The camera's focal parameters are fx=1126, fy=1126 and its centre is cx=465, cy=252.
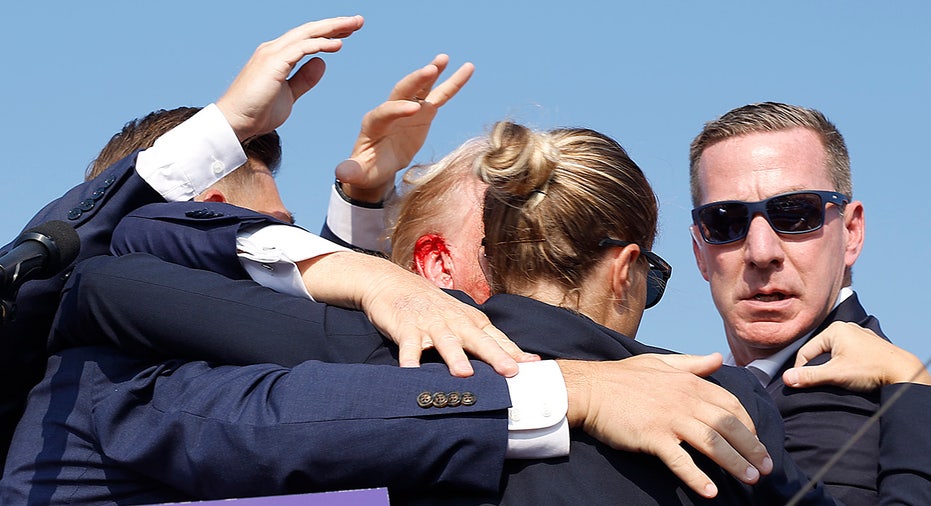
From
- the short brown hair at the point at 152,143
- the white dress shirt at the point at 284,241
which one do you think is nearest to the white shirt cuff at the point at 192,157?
the white dress shirt at the point at 284,241

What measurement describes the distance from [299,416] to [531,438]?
0.47 meters

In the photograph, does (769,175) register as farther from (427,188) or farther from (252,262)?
(252,262)

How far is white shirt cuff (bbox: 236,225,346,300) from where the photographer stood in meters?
2.84

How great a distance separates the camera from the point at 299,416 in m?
2.28

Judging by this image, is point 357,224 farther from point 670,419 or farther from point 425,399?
point 670,419

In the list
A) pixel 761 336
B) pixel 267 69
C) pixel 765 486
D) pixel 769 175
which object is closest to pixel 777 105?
pixel 769 175

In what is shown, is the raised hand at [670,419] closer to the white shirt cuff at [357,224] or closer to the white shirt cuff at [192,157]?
the white shirt cuff at [192,157]

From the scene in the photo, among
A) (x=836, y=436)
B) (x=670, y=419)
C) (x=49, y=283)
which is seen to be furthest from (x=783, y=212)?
(x=49, y=283)

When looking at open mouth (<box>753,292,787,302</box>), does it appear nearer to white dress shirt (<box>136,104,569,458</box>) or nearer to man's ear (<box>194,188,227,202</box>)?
white dress shirt (<box>136,104,569,458</box>)

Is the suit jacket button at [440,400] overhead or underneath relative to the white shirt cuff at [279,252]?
underneath

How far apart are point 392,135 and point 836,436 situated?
83.1 inches

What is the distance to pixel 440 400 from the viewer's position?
7.52 ft

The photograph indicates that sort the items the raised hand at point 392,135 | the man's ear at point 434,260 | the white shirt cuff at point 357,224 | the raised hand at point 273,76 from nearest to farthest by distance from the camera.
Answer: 1. the man's ear at point 434,260
2. the raised hand at point 273,76
3. the raised hand at point 392,135
4. the white shirt cuff at point 357,224

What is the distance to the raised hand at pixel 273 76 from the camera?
11.5 ft
